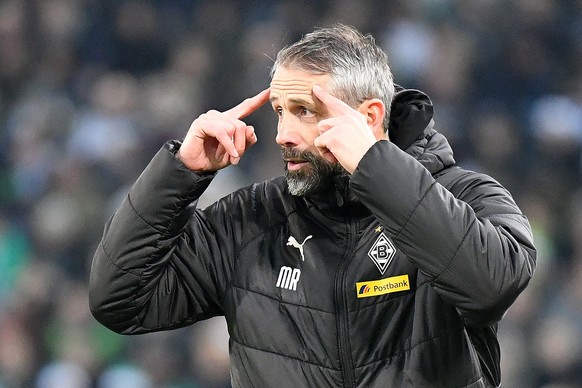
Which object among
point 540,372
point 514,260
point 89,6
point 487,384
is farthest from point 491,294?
point 89,6

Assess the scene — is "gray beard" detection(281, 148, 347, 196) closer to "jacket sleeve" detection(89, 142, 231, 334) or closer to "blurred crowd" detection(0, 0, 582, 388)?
"jacket sleeve" detection(89, 142, 231, 334)

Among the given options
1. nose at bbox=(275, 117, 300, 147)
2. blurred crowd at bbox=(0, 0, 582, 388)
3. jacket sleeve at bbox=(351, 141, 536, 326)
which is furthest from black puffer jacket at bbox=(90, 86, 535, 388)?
blurred crowd at bbox=(0, 0, 582, 388)

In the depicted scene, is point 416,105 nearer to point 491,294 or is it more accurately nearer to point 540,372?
point 491,294

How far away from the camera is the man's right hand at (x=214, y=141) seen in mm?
2246

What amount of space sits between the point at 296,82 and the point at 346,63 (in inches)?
5.0

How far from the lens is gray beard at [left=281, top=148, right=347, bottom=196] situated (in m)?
2.30

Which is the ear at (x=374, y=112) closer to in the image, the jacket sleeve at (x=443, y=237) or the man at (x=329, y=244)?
the man at (x=329, y=244)

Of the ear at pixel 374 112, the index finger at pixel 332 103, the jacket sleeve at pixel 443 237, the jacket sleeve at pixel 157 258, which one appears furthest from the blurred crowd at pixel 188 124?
the jacket sleeve at pixel 443 237

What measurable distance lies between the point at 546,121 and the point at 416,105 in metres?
3.41

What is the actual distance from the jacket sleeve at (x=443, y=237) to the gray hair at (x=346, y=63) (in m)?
0.30

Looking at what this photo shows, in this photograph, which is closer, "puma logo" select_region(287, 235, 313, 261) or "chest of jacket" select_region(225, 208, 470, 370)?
"chest of jacket" select_region(225, 208, 470, 370)

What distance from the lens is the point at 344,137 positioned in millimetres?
2092

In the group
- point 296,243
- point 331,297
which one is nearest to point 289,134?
point 296,243

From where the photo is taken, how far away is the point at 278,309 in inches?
90.0
